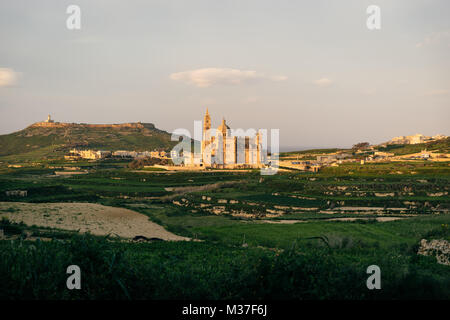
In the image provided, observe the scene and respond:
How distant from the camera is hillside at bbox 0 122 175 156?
134 metres

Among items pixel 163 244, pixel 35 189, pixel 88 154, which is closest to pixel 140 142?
pixel 88 154

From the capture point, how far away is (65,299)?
20.1ft

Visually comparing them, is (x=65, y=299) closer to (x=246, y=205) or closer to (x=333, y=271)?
(x=333, y=271)

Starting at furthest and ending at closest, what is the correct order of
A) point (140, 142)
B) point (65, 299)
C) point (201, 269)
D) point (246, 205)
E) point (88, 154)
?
point (140, 142) < point (88, 154) < point (246, 205) < point (201, 269) < point (65, 299)

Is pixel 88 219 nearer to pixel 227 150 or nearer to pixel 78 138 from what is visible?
pixel 227 150

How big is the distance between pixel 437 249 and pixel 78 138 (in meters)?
156

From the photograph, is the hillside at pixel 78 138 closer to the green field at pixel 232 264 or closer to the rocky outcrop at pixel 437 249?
the green field at pixel 232 264

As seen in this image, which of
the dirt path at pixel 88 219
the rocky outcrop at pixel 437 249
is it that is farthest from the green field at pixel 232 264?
the dirt path at pixel 88 219

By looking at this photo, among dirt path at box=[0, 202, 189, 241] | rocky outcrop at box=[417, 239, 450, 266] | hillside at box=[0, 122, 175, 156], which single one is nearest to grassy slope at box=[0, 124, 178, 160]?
hillside at box=[0, 122, 175, 156]

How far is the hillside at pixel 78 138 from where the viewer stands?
134m

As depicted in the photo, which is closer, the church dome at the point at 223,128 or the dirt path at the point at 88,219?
the dirt path at the point at 88,219

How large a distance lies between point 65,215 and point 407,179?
155 feet

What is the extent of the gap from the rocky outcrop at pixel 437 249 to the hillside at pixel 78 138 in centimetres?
12451
